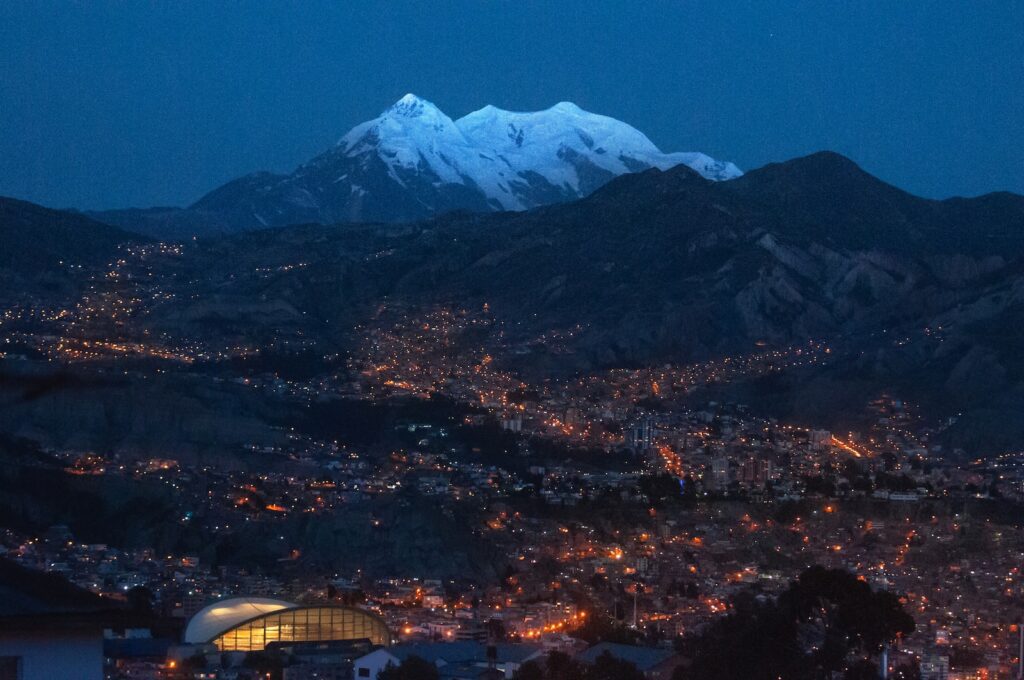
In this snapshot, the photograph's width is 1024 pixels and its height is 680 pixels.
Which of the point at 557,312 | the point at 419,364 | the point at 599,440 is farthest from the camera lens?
the point at 557,312

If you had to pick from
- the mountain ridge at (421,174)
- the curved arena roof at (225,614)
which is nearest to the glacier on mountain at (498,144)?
the mountain ridge at (421,174)

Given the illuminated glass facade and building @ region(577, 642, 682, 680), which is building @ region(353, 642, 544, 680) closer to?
building @ region(577, 642, 682, 680)

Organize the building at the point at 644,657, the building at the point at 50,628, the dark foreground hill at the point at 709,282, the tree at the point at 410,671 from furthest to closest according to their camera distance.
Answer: the dark foreground hill at the point at 709,282
the building at the point at 644,657
the tree at the point at 410,671
the building at the point at 50,628

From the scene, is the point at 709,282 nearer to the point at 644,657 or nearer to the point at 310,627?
the point at 310,627

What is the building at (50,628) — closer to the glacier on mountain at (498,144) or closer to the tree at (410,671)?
the tree at (410,671)

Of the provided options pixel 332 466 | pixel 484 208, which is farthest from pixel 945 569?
pixel 484 208

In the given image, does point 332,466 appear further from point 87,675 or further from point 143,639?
point 87,675

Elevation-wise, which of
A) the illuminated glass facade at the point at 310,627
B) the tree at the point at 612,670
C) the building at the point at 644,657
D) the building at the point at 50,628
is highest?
the illuminated glass facade at the point at 310,627
